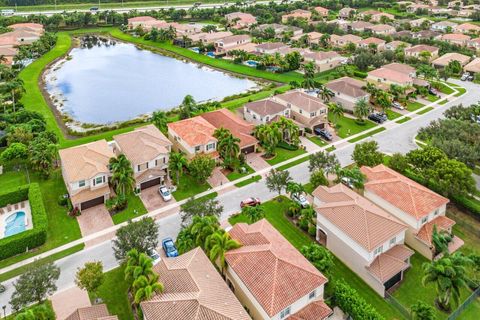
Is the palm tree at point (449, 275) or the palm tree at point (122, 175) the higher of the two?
the palm tree at point (449, 275)

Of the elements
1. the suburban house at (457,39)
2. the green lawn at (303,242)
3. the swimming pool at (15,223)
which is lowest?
the swimming pool at (15,223)

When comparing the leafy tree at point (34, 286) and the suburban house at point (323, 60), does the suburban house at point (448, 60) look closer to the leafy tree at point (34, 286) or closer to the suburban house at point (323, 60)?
the suburban house at point (323, 60)

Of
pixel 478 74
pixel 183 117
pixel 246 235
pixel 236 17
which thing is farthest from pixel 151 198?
pixel 236 17

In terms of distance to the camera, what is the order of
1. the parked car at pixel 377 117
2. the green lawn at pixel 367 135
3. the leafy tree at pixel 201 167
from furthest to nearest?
1. the parked car at pixel 377 117
2. the green lawn at pixel 367 135
3. the leafy tree at pixel 201 167

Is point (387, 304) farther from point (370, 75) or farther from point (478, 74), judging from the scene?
point (478, 74)

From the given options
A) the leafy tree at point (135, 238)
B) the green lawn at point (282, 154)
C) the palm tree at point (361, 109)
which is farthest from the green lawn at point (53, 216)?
the palm tree at point (361, 109)

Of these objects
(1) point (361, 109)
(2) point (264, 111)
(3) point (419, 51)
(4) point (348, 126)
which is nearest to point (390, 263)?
(2) point (264, 111)

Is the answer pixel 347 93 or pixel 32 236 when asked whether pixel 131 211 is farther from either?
pixel 347 93
